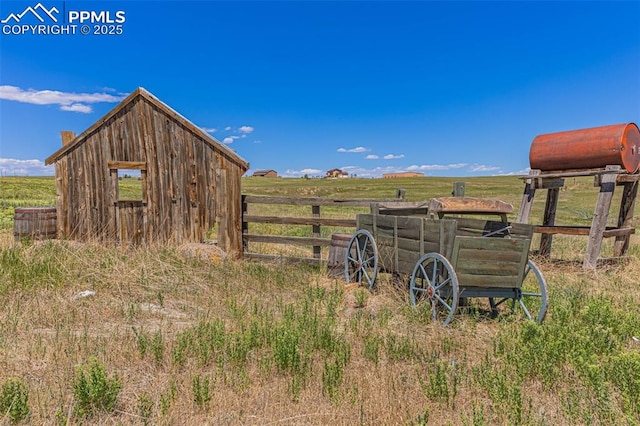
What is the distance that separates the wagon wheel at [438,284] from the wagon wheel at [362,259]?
3.69ft

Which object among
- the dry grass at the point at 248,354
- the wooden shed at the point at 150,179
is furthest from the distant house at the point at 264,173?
the dry grass at the point at 248,354

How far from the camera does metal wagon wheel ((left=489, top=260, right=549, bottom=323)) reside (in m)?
5.65

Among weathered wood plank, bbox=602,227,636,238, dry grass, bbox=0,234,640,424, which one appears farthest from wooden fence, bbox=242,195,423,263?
weathered wood plank, bbox=602,227,636,238

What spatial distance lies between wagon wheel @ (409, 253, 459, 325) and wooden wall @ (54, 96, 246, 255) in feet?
17.8

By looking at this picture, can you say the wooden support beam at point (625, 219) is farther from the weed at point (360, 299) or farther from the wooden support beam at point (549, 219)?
the weed at point (360, 299)

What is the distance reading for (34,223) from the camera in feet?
34.9

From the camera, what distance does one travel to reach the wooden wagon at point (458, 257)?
5.61m

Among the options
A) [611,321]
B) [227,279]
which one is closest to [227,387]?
[227,279]

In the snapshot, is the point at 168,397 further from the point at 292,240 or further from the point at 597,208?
the point at 597,208

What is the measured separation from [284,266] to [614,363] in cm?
653

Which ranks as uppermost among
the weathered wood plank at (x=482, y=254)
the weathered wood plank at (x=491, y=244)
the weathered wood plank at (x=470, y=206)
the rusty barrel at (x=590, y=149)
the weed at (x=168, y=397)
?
the rusty barrel at (x=590, y=149)

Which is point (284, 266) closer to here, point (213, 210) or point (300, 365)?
point (213, 210)

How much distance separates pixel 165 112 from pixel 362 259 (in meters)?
6.21

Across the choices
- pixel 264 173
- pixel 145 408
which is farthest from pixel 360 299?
pixel 264 173
